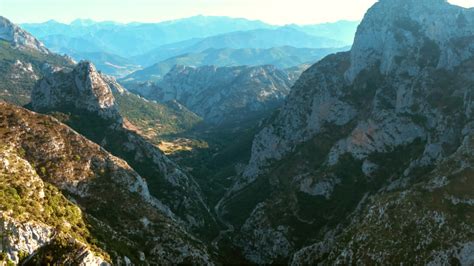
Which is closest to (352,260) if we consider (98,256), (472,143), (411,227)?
(411,227)

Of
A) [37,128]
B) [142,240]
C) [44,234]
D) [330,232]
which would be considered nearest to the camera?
[44,234]

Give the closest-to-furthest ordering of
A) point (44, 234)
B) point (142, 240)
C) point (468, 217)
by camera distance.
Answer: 1. point (44, 234)
2. point (468, 217)
3. point (142, 240)

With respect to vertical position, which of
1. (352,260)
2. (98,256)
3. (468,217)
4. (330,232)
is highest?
(468,217)

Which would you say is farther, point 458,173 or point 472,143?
point 472,143

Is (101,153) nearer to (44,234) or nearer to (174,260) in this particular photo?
(174,260)

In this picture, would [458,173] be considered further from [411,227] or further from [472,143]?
[411,227]

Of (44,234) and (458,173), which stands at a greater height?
A: (458,173)

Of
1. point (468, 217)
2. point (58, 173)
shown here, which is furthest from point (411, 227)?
point (58, 173)
